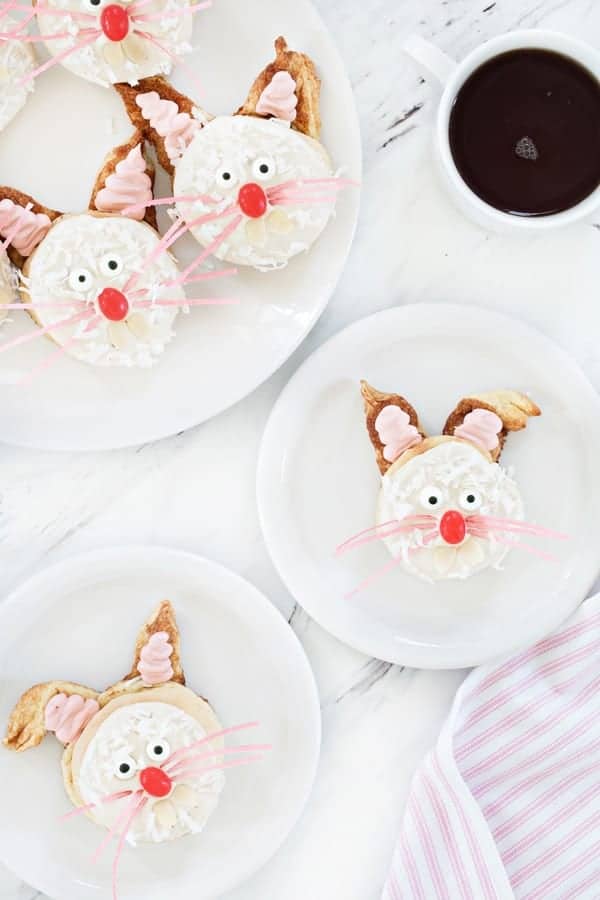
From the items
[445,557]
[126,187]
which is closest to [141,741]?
[445,557]

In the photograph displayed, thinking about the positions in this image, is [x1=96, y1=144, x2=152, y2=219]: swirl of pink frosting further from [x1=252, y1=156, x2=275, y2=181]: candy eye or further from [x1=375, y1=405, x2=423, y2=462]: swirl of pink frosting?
[x1=375, y1=405, x2=423, y2=462]: swirl of pink frosting

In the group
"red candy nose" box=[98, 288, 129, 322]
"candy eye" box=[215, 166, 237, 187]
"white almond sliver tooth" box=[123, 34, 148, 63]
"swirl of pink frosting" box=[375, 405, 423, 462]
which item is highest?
"white almond sliver tooth" box=[123, 34, 148, 63]

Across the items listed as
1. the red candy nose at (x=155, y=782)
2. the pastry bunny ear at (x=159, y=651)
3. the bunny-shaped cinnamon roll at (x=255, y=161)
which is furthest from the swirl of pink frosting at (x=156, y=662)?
the bunny-shaped cinnamon roll at (x=255, y=161)

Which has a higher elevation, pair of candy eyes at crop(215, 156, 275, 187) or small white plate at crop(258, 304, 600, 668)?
pair of candy eyes at crop(215, 156, 275, 187)

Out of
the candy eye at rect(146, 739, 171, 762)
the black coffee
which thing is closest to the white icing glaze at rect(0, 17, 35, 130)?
the black coffee

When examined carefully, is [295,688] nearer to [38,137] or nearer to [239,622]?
[239,622]

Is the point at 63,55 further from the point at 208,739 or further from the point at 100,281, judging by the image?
the point at 208,739
